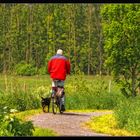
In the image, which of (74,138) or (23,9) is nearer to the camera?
(74,138)

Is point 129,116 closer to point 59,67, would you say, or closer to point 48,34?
point 59,67

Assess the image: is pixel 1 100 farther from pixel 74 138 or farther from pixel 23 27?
pixel 23 27

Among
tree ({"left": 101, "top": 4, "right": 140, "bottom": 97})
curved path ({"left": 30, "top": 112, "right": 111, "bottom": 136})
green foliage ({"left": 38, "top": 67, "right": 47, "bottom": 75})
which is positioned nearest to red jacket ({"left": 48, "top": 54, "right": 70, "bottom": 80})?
curved path ({"left": 30, "top": 112, "right": 111, "bottom": 136})

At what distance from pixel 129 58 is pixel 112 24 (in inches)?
54.3

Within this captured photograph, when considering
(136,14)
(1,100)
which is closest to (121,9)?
(136,14)

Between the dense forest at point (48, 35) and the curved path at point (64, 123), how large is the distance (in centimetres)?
4950

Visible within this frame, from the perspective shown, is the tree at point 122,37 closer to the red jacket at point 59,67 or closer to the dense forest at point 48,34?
the red jacket at point 59,67

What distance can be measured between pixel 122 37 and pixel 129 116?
8364 millimetres

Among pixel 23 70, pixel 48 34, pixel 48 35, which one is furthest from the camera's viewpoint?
pixel 48 35

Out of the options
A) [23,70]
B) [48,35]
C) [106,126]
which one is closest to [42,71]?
[23,70]

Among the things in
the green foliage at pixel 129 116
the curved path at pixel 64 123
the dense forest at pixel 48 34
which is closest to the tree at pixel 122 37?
the curved path at pixel 64 123

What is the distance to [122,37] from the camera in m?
18.1

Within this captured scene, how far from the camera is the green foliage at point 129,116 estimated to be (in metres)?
9.59

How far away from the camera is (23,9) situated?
227 ft
